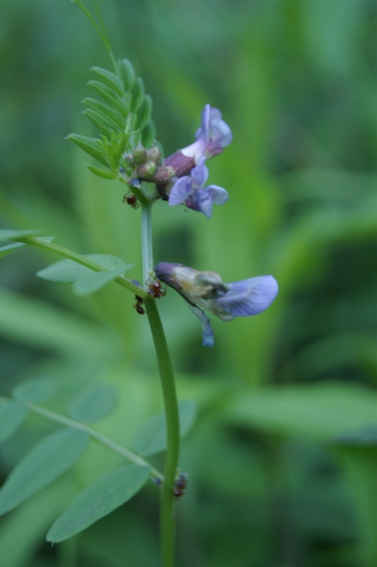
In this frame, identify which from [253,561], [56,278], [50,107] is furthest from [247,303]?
[50,107]

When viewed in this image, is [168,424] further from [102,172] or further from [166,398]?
[102,172]

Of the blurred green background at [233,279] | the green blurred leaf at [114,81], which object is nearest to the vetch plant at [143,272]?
the green blurred leaf at [114,81]

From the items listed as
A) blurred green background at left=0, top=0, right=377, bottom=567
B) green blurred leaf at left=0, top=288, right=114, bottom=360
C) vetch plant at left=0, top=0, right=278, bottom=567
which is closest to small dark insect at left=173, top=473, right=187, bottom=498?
vetch plant at left=0, top=0, right=278, bottom=567

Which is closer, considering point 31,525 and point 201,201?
point 201,201

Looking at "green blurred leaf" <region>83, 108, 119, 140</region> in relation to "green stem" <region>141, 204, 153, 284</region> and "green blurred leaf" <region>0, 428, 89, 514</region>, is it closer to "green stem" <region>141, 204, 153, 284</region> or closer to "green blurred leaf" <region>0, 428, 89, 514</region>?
"green stem" <region>141, 204, 153, 284</region>

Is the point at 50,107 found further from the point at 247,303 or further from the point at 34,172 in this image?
the point at 247,303

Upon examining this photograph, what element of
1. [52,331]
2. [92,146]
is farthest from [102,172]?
[52,331]

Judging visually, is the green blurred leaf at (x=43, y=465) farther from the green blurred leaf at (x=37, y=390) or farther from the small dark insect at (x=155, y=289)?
the small dark insect at (x=155, y=289)
